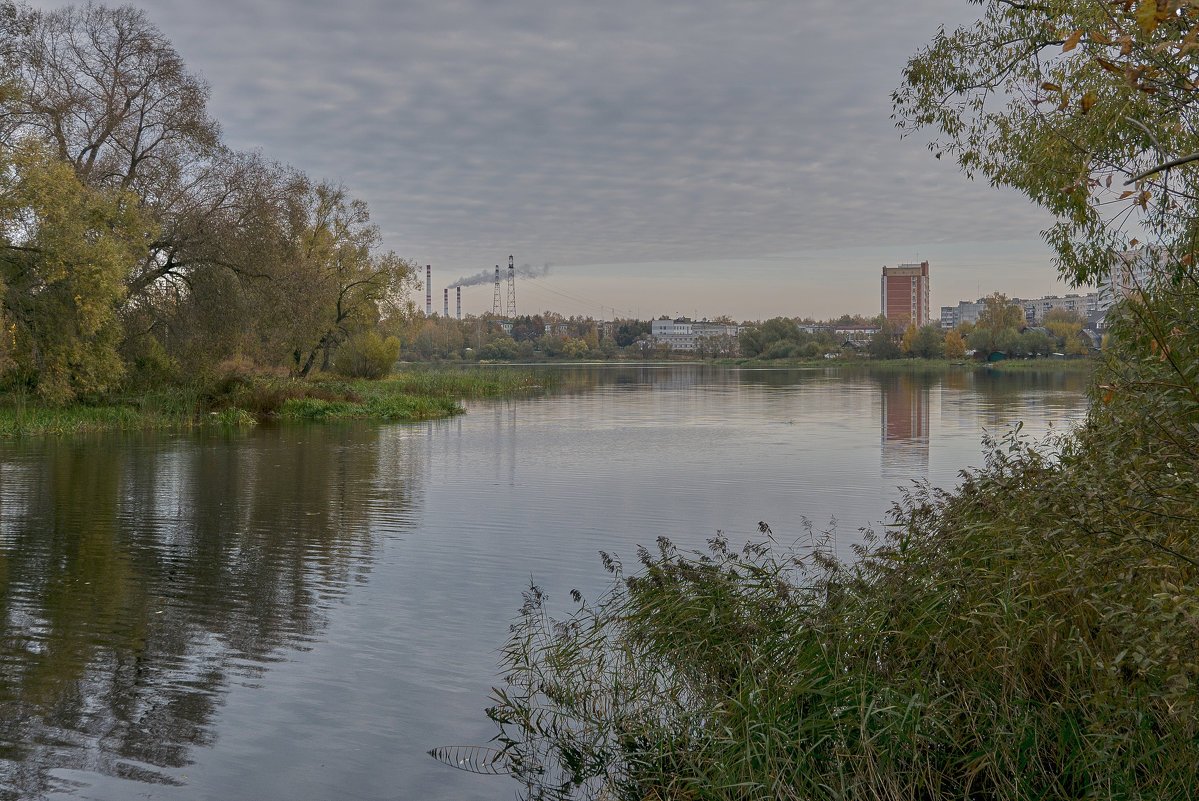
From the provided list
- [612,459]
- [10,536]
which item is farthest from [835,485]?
[10,536]

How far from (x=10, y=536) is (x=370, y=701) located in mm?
7927

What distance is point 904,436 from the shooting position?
2536 cm

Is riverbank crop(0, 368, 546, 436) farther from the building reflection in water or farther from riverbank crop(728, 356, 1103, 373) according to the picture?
riverbank crop(728, 356, 1103, 373)

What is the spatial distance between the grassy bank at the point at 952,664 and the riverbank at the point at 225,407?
75.9 ft

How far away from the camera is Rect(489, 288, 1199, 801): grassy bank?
4.28m

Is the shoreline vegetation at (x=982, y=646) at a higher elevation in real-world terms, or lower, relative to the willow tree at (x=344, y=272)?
lower

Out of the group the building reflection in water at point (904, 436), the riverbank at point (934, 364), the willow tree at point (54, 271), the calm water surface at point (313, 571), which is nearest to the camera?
the calm water surface at point (313, 571)

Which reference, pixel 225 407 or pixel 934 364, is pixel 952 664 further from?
pixel 934 364

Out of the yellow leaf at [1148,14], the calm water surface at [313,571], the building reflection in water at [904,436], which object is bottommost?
the calm water surface at [313,571]

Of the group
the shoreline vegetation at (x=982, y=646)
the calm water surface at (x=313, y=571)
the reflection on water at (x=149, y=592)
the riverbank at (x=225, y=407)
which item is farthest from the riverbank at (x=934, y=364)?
the shoreline vegetation at (x=982, y=646)

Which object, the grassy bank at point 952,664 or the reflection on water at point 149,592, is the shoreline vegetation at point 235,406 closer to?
the reflection on water at point 149,592

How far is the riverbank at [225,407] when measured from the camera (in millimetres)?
25203

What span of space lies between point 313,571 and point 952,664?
7.14 m

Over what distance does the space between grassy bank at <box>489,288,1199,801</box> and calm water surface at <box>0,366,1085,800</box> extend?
0.86 m
